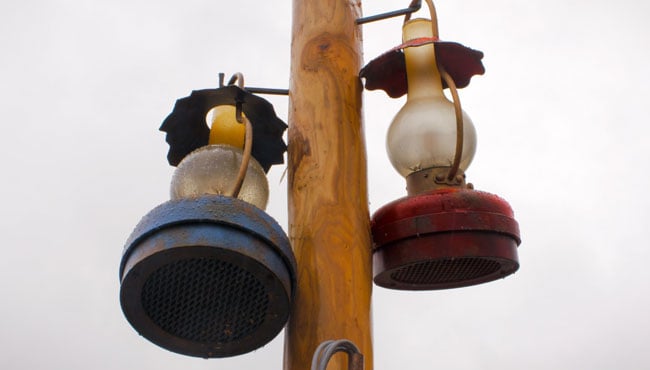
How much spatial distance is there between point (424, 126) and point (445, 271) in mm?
424

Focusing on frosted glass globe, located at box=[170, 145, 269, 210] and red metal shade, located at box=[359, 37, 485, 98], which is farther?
red metal shade, located at box=[359, 37, 485, 98]

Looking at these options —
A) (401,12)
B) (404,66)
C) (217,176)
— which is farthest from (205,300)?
(401,12)

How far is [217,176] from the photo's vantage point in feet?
6.00

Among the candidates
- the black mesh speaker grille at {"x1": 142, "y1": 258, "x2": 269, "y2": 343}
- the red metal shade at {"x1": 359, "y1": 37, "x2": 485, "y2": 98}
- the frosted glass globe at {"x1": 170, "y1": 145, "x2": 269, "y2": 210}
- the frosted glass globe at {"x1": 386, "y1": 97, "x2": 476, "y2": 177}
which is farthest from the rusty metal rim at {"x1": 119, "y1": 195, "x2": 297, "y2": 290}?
the red metal shade at {"x1": 359, "y1": 37, "x2": 485, "y2": 98}

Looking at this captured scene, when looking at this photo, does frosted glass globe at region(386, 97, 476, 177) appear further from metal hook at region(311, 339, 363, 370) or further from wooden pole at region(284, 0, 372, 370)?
metal hook at region(311, 339, 363, 370)

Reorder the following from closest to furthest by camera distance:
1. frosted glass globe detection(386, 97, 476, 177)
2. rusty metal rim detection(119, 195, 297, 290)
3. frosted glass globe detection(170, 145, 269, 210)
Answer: rusty metal rim detection(119, 195, 297, 290), frosted glass globe detection(170, 145, 269, 210), frosted glass globe detection(386, 97, 476, 177)

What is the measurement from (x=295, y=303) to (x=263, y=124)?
63cm

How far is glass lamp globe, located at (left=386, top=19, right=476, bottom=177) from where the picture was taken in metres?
1.96

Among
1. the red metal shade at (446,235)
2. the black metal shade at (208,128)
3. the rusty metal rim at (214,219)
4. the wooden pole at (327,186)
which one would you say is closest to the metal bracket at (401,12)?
the wooden pole at (327,186)

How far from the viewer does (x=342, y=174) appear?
189cm

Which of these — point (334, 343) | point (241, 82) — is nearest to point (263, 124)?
point (241, 82)

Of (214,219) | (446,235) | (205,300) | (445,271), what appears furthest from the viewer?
(445,271)

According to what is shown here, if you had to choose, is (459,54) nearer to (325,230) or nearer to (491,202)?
(491,202)

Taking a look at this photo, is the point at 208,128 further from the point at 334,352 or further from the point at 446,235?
the point at 334,352
